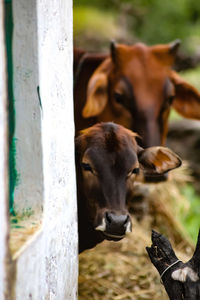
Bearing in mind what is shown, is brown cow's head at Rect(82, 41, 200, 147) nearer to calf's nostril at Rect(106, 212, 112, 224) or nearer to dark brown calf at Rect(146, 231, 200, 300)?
calf's nostril at Rect(106, 212, 112, 224)

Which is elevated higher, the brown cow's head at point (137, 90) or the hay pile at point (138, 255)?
the brown cow's head at point (137, 90)

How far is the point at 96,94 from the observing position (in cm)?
566

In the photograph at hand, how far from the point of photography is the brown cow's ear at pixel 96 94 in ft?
17.9

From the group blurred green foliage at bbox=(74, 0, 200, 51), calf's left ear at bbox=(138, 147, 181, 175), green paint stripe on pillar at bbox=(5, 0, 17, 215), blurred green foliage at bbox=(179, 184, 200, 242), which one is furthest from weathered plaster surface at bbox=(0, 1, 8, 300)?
blurred green foliage at bbox=(74, 0, 200, 51)

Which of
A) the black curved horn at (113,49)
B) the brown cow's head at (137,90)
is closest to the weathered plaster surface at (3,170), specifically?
the brown cow's head at (137,90)

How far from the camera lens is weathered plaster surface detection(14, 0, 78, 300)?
2615 millimetres

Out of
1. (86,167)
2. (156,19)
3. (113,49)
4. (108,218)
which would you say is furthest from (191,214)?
(156,19)

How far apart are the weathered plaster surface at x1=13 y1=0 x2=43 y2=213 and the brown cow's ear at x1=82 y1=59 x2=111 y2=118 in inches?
106

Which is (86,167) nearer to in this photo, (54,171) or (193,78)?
(54,171)

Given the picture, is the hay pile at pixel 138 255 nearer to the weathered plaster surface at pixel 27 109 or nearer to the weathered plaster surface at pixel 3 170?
the weathered plaster surface at pixel 27 109

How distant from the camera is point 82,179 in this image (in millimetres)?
3789

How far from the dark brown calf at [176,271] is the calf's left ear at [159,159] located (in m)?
0.72

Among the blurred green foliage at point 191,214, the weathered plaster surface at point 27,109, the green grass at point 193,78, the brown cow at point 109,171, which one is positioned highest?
the weathered plaster surface at point 27,109

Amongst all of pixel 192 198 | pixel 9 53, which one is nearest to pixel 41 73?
pixel 9 53
